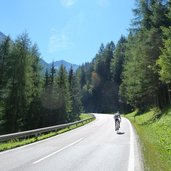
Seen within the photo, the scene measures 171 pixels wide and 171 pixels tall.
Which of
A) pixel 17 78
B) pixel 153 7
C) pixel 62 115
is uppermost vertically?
pixel 153 7

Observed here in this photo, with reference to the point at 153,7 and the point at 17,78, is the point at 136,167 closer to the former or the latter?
the point at 153,7

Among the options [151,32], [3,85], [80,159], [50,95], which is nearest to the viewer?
[80,159]

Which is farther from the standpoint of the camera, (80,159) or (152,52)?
(152,52)

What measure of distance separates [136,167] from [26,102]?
32.7 m

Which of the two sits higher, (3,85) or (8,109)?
(3,85)

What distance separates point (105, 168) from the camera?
10.3m

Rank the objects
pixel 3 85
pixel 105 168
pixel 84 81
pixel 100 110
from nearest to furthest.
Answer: pixel 105 168 → pixel 3 85 → pixel 100 110 → pixel 84 81

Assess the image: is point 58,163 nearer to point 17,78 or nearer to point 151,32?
point 151,32

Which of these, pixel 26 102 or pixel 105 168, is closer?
pixel 105 168

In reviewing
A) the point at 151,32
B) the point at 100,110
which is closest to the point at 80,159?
the point at 151,32

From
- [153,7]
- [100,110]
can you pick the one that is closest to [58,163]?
[153,7]

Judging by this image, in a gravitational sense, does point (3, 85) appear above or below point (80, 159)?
above

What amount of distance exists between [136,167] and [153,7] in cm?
2869

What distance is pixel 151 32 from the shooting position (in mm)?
35062
